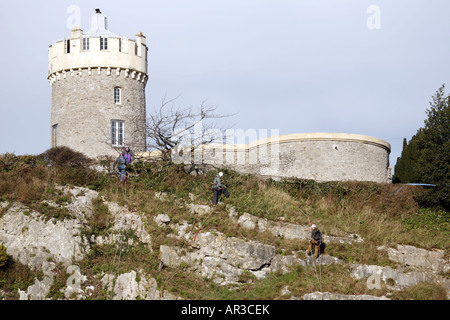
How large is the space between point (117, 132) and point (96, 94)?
2525 mm

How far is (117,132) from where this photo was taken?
107 feet

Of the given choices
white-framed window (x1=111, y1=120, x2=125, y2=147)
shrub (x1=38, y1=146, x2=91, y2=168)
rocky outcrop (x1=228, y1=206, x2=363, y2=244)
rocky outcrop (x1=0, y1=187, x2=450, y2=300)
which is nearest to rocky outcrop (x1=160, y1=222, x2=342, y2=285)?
rocky outcrop (x1=0, y1=187, x2=450, y2=300)

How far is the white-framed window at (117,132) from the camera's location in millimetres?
32219

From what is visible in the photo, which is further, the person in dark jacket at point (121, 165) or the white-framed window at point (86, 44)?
the white-framed window at point (86, 44)

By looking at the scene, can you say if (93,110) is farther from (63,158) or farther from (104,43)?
(63,158)

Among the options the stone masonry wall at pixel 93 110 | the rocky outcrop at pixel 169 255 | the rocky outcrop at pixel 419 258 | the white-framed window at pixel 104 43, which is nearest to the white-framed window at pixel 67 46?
the stone masonry wall at pixel 93 110

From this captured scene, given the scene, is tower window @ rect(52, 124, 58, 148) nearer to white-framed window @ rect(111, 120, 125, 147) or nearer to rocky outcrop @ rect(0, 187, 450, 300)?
white-framed window @ rect(111, 120, 125, 147)

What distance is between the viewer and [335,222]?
23.0 meters

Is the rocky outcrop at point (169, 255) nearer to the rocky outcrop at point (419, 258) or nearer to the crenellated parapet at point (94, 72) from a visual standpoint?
the rocky outcrop at point (419, 258)

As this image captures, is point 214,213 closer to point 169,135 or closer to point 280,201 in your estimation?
point 280,201

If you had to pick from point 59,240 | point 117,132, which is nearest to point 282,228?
point 59,240

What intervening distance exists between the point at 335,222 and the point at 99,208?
32.1 ft
